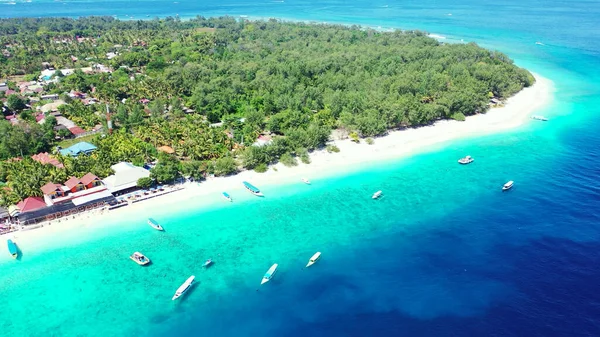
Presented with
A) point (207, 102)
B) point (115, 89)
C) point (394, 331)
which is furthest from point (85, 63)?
point (394, 331)

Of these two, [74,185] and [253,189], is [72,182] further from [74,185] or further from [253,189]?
[253,189]

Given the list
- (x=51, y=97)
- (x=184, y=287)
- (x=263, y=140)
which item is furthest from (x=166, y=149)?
(x=51, y=97)

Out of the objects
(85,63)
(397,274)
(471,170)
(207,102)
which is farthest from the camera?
(85,63)

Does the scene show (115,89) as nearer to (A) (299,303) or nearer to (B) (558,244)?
(A) (299,303)

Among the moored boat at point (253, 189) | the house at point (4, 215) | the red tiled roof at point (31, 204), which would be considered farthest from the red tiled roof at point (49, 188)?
the moored boat at point (253, 189)

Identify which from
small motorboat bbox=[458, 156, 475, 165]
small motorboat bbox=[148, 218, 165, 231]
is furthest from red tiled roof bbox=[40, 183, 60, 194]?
small motorboat bbox=[458, 156, 475, 165]
